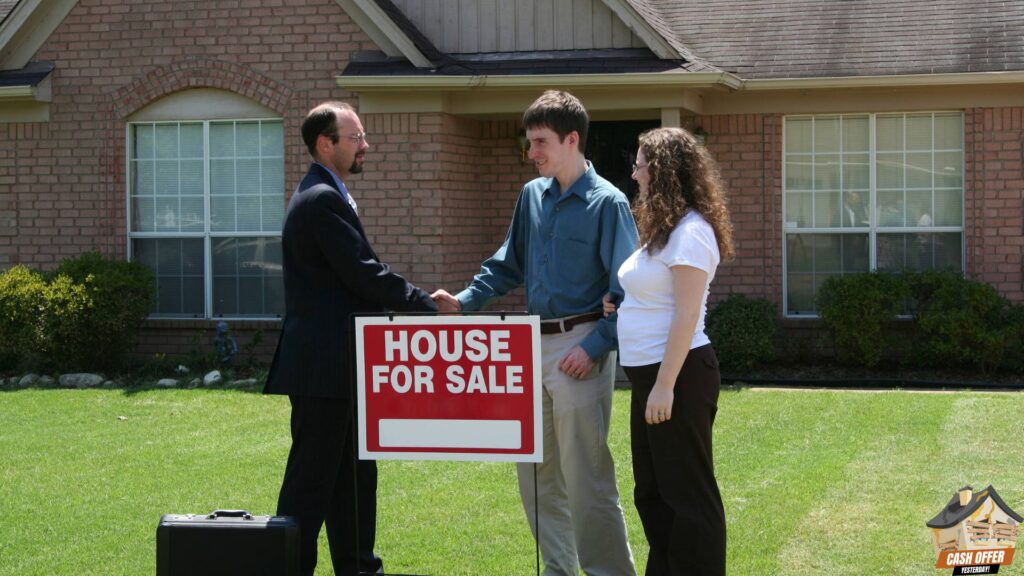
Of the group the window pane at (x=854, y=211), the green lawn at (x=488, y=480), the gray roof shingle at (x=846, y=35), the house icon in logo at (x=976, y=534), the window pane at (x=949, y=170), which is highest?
the gray roof shingle at (x=846, y=35)

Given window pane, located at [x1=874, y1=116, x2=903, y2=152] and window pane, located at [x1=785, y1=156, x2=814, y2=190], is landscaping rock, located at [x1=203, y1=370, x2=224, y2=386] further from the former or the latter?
window pane, located at [x1=874, y1=116, x2=903, y2=152]

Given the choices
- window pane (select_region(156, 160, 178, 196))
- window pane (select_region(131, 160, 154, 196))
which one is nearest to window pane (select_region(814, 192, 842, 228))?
window pane (select_region(156, 160, 178, 196))

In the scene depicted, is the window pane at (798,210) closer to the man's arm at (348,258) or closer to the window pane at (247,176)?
the window pane at (247,176)

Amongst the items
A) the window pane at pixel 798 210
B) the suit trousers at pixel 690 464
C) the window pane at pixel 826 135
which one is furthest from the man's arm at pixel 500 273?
the window pane at pixel 826 135

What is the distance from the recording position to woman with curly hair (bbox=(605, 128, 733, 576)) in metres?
4.71

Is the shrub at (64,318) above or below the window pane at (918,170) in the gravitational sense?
below

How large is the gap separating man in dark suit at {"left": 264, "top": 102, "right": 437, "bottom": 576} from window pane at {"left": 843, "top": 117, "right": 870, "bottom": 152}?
893cm

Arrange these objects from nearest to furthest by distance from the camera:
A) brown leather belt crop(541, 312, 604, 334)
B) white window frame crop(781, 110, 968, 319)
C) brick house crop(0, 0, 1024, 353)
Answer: brown leather belt crop(541, 312, 604, 334) < brick house crop(0, 0, 1024, 353) < white window frame crop(781, 110, 968, 319)

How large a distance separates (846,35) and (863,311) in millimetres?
3111

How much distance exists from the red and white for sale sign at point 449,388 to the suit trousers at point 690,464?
1.47 feet

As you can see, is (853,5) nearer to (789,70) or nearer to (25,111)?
(789,70)

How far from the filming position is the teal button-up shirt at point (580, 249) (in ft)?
17.0

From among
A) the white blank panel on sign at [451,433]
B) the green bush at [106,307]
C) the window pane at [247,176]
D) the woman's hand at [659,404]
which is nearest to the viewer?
the woman's hand at [659,404]

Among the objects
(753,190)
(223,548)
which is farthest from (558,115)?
(753,190)
